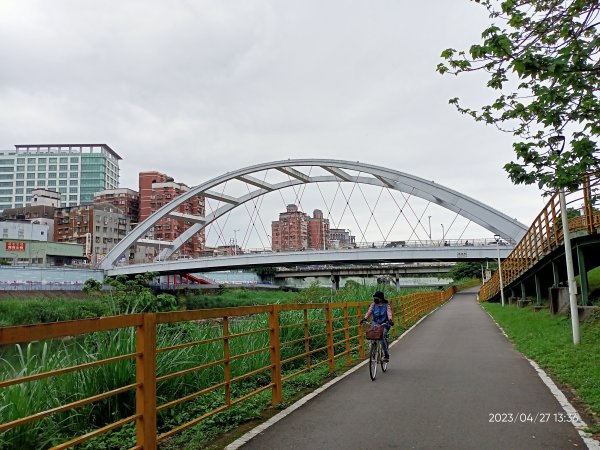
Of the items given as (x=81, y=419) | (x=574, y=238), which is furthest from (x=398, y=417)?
(x=574, y=238)

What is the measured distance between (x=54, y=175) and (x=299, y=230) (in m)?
104

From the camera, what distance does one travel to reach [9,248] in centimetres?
8256

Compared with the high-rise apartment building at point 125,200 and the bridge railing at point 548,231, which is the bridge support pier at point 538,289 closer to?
the bridge railing at point 548,231

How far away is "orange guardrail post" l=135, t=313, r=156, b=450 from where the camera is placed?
416 centimetres

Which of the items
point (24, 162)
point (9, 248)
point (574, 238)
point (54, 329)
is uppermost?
point (24, 162)

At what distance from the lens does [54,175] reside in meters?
159

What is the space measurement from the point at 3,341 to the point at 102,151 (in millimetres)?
171227

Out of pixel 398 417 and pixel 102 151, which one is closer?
pixel 398 417

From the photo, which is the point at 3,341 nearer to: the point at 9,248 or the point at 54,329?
the point at 54,329

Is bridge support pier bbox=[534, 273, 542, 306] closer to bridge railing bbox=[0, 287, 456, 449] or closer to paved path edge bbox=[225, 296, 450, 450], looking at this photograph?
paved path edge bbox=[225, 296, 450, 450]

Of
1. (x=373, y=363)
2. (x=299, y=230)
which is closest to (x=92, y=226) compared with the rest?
(x=299, y=230)

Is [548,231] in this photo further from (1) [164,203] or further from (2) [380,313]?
(1) [164,203]

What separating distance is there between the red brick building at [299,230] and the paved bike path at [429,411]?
7564cm

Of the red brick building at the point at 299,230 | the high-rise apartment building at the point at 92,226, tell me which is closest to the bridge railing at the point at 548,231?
the red brick building at the point at 299,230
